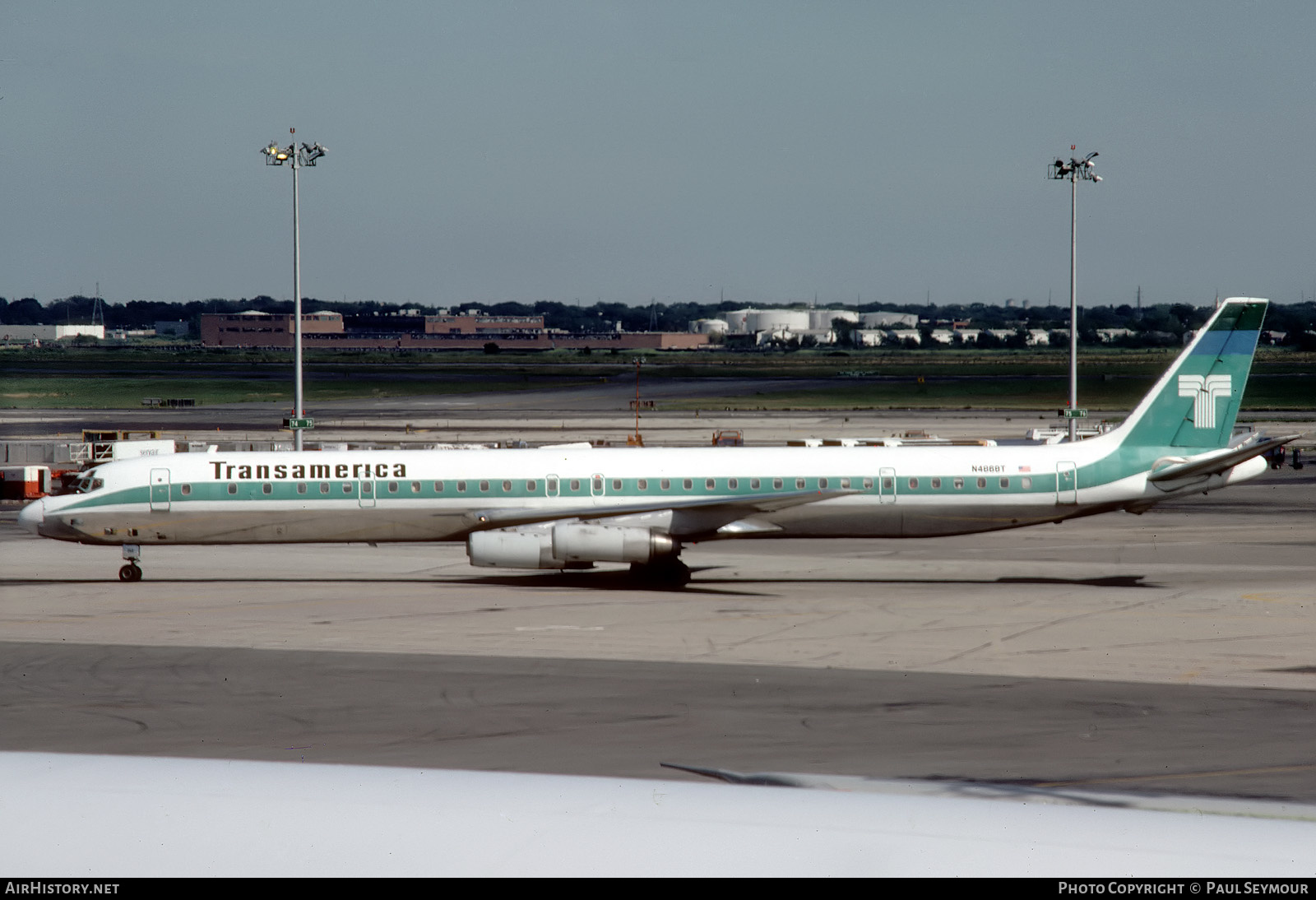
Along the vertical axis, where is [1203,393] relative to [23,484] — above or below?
above

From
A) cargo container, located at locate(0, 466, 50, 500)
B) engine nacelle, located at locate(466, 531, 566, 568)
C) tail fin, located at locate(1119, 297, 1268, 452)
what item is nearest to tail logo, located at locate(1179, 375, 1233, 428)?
tail fin, located at locate(1119, 297, 1268, 452)

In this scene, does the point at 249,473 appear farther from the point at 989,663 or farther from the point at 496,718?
the point at 989,663

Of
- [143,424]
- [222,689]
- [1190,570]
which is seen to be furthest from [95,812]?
[143,424]

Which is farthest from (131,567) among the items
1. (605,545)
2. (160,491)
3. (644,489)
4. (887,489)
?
(887,489)

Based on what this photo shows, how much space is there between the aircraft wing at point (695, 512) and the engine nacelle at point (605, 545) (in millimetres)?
849

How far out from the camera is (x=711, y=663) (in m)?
26.4

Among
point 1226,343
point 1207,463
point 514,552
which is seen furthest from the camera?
point 1226,343

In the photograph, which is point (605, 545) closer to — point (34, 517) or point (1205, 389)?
point (34, 517)

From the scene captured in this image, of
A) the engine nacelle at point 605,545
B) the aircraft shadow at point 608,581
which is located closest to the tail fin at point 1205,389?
the aircraft shadow at point 608,581

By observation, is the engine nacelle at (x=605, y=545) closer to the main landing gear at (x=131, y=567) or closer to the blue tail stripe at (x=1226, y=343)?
the main landing gear at (x=131, y=567)

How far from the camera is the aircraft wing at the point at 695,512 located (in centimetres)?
3644

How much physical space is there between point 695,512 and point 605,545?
9.15 ft

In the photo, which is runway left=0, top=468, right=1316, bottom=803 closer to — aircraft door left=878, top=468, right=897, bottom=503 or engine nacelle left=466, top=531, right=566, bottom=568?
engine nacelle left=466, top=531, right=566, bottom=568

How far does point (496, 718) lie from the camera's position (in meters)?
21.6
